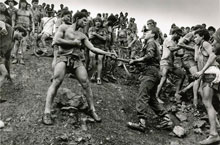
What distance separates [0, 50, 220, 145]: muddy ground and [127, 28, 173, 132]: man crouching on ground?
0.25m

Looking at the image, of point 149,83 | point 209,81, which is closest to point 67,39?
point 149,83

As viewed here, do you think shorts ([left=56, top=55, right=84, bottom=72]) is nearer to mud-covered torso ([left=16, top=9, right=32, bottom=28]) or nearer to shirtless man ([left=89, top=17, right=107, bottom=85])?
shirtless man ([left=89, top=17, right=107, bottom=85])

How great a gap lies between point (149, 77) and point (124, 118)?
49.7 inches

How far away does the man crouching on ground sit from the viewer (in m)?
6.55

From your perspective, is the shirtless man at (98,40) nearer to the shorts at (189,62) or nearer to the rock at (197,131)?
Result: the shorts at (189,62)

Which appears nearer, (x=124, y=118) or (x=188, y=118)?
(x=124, y=118)

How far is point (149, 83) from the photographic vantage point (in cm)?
666

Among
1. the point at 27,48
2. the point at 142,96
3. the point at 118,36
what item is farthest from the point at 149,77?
the point at 118,36

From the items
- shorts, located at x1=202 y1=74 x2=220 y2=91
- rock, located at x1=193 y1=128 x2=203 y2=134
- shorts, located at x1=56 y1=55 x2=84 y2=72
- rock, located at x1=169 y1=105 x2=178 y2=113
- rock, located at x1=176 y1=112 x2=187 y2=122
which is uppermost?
shorts, located at x1=56 y1=55 x2=84 y2=72

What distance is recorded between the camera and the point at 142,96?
258 inches

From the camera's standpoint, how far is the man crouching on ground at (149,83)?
655 cm

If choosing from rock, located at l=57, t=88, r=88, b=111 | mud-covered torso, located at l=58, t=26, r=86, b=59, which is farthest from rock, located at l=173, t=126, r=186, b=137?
mud-covered torso, located at l=58, t=26, r=86, b=59

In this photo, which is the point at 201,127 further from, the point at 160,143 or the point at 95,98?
the point at 95,98

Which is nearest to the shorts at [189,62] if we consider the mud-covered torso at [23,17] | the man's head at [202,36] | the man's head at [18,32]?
the man's head at [202,36]
